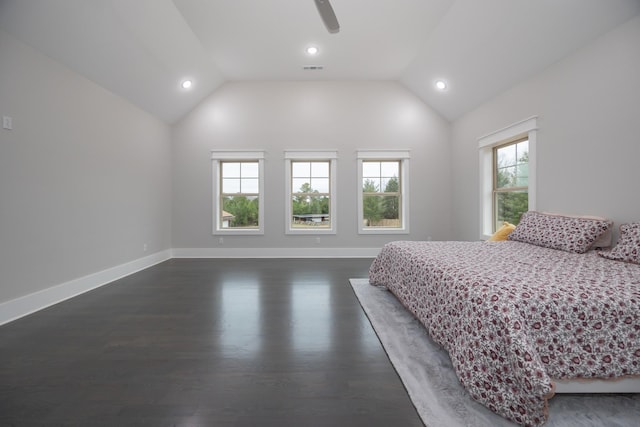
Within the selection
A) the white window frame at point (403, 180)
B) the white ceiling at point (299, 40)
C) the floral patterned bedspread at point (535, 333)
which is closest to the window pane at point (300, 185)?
the white window frame at point (403, 180)

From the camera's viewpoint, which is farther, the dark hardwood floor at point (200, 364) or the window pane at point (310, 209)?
the window pane at point (310, 209)

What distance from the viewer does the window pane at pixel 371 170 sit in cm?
566

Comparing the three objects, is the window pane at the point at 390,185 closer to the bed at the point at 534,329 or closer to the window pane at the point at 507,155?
the window pane at the point at 507,155

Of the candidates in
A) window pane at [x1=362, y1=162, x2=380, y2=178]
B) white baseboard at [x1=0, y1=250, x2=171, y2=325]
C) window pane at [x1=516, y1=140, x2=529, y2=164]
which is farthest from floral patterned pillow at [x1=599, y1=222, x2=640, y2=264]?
white baseboard at [x1=0, y1=250, x2=171, y2=325]

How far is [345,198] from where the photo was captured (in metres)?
5.54

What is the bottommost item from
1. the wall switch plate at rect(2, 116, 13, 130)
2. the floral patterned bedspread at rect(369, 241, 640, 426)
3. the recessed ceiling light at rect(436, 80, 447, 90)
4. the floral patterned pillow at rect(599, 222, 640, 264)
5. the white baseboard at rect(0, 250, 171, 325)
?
the white baseboard at rect(0, 250, 171, 325)

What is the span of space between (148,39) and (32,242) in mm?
2667

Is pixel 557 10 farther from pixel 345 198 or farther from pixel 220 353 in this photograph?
pixel 220 353

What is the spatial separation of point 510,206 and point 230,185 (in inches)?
195

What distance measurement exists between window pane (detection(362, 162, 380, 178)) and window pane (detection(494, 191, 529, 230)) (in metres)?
2.13

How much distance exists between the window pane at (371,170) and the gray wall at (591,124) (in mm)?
2323

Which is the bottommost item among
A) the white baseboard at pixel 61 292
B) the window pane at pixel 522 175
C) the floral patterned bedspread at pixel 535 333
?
the white baseboard at pixel 61 292

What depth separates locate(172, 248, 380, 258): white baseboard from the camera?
5.47 meters

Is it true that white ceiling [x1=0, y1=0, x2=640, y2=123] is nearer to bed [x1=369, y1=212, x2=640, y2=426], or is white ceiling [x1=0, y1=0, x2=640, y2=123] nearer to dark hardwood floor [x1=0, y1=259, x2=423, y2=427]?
bed [x1=369, y1=212, x2=640, y2=426]
